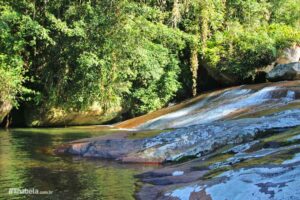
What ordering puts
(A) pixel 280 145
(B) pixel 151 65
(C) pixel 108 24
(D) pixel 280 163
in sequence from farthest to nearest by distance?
(B) pixel 151 65 < (C) pixel 108 24 < (A) pixel 280 145 < (D) pixel 280 163

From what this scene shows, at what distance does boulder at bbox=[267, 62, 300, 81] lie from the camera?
2164 centimetres

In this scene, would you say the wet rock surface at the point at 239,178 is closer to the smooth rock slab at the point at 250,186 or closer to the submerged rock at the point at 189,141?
the smooth rock slab at the point at 250,186

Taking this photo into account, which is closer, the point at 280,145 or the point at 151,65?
the point at 280,145

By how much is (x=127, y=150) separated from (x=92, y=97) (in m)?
10.5

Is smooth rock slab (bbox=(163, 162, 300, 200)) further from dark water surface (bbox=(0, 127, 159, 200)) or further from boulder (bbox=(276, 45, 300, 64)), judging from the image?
boulder (bbox=(276, 45, 300, 64))

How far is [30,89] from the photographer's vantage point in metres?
20.7

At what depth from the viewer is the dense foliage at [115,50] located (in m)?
19.8

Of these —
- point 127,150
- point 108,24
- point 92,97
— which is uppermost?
point 108,24

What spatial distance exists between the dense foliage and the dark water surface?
812 centimetres

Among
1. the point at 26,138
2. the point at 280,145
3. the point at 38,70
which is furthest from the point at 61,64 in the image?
the point at 280,145

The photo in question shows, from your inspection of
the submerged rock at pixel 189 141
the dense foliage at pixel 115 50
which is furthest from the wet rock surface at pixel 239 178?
the dense foliage at pixel 115 50

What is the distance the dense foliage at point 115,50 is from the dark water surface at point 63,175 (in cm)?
812

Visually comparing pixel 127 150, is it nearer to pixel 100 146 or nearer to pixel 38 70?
pixel 100 146

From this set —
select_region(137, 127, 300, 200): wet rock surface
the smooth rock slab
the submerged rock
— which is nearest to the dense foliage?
the submerged rock
